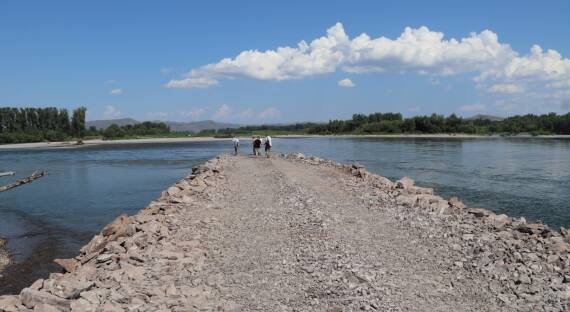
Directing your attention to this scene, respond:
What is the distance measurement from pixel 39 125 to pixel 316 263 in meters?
147

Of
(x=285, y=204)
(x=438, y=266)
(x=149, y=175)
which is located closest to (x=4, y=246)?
(x=285, y=204)

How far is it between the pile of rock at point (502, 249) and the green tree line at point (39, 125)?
5235 inches

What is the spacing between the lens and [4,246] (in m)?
16.8

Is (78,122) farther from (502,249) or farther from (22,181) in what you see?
(502,249)

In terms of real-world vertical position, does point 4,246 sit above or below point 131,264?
below

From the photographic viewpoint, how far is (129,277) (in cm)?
862

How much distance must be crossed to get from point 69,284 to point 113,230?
5576 millimetres

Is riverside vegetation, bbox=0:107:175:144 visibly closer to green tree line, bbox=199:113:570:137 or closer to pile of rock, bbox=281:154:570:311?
green tree line, bbox=199:113:570:137

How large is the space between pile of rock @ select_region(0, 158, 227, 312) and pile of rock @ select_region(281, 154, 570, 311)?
5127 mm

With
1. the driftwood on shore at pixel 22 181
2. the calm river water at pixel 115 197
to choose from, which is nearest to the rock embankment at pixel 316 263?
the calm river water at pixel 115 197

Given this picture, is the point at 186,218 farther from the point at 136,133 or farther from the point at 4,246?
the point at 136,133

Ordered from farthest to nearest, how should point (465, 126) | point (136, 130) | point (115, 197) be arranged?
1. point (136, 130)
2. point (465, 126)
3. point (115, 197)

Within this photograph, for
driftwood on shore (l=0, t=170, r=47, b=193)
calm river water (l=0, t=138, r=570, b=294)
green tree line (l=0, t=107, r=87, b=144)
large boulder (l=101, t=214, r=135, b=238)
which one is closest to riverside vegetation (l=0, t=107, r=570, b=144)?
green tree line (l=0, t=107, r=87, b=144)

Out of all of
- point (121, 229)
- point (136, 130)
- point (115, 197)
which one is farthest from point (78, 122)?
point (121, 229)
